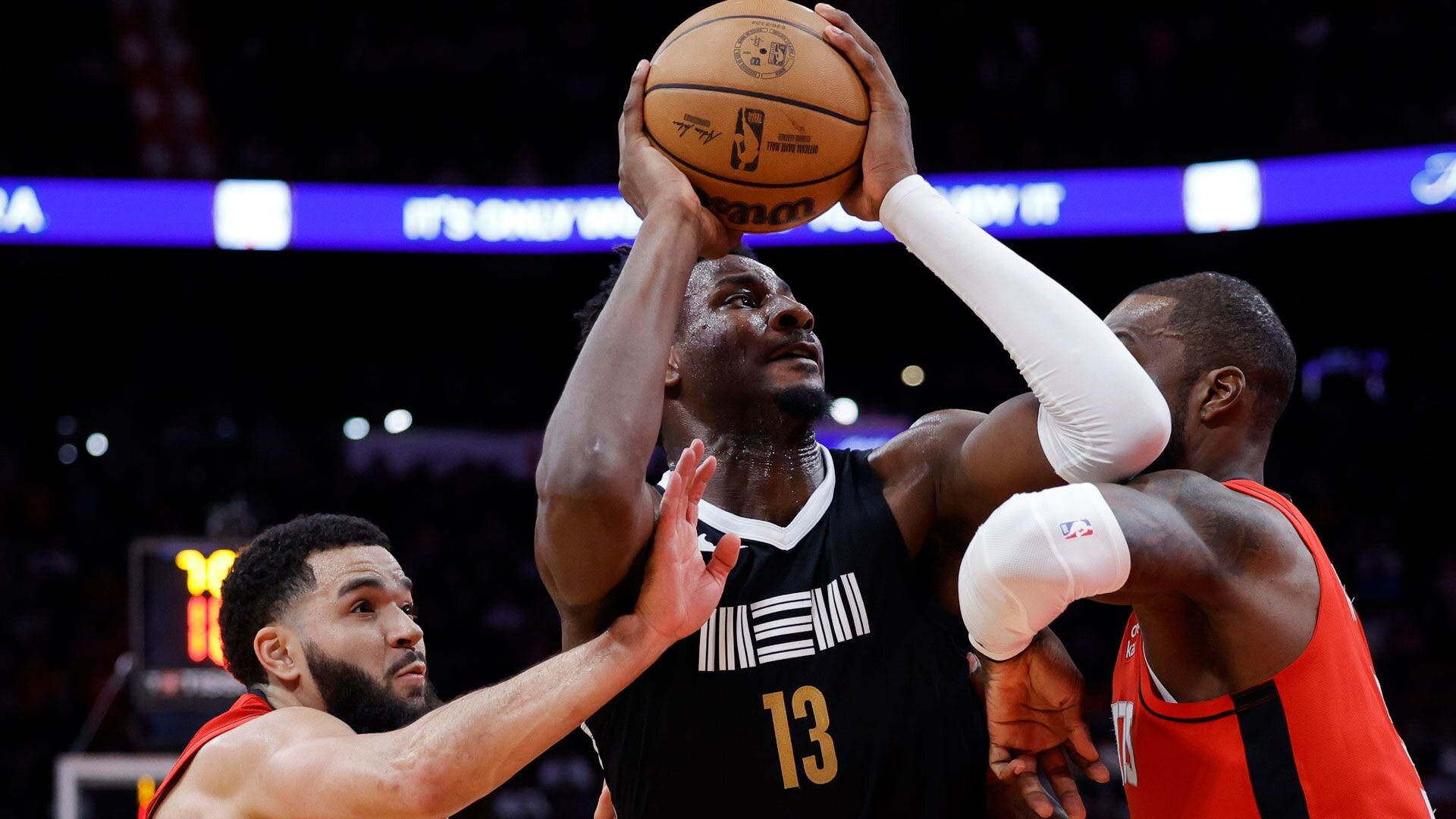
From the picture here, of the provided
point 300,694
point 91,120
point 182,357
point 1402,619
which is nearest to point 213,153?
point 91,120

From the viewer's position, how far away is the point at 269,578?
3.50m

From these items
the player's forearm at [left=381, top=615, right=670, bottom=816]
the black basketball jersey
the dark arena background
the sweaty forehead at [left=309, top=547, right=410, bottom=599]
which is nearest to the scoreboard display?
the dark arena background

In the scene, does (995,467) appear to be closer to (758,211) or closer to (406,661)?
(758,211)

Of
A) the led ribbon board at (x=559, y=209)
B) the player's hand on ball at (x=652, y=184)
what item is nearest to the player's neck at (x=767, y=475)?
the player's hand on ball at (x=652, y=184)

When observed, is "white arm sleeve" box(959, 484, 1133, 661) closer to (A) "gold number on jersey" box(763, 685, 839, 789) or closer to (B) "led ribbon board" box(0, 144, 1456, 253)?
(A) "gold number on jersey" box(763, 685, 839, 789)

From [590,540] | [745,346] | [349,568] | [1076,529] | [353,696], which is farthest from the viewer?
[349,568]

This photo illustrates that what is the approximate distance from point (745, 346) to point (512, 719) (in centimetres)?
87

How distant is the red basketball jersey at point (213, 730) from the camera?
3158mm

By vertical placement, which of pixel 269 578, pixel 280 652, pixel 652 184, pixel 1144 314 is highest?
pixel 652 184

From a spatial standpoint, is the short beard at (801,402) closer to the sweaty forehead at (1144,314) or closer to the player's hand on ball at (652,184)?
the player's hand on ball at (652,184)

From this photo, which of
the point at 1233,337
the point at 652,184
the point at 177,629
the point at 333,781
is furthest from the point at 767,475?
the point at 177,629

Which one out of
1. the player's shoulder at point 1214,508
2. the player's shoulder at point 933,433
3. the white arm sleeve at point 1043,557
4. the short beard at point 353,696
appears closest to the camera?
the white arm sleeve at point 1043,557

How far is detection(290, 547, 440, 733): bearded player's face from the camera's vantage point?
11.0ft

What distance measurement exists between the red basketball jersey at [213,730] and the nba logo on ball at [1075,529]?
Answer: 77.4 inches
